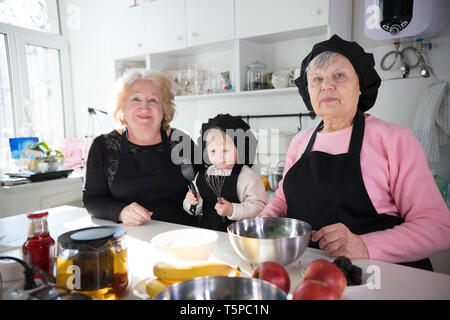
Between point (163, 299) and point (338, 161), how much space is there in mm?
834

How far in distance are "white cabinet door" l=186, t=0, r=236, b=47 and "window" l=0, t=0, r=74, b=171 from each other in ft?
5.90

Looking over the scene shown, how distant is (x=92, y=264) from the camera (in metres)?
0.74

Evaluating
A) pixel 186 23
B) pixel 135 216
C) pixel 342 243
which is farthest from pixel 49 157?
pixel 342 243

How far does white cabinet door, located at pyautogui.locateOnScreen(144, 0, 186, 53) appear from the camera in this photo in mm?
2904

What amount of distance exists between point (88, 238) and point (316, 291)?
486 mm

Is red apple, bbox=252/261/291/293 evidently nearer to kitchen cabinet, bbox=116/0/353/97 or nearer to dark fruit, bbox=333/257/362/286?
dark fruit, bbox=333/257/362/286

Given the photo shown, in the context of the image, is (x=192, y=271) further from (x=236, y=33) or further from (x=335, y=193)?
(x=236, y=33)

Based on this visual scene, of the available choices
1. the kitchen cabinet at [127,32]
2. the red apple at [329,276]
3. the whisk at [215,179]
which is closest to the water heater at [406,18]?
the whisk at [215,179]

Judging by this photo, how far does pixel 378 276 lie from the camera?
0.83 m

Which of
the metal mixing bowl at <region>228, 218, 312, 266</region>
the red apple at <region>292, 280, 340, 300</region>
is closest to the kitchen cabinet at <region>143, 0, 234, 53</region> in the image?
the metal mixing bowl at <region>228, 218, 312, 266</region>

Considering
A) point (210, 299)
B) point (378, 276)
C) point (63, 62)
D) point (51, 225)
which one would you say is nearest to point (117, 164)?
point (51, 225)

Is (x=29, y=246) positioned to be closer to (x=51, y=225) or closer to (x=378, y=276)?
(x=51, y=225)

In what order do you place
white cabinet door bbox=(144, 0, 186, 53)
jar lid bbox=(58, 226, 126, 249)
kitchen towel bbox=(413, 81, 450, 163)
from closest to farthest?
jar lid bbox=(58, 226, 126, 249)
kitchen towel bbox=(413, 81, 450, 163)
white cabinet door bbox=(144, 0, 186, 53)

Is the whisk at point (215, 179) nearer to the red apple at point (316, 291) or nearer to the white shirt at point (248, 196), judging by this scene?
the white shirt at point (248, 196)
